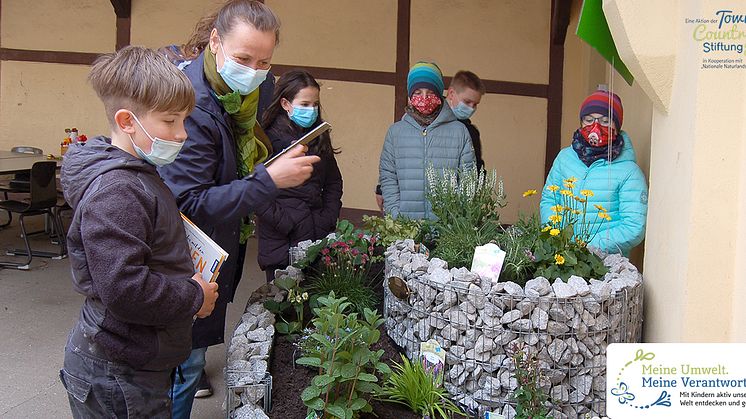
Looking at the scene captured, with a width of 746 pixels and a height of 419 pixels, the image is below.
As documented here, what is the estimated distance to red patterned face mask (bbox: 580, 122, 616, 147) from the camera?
3902 mm

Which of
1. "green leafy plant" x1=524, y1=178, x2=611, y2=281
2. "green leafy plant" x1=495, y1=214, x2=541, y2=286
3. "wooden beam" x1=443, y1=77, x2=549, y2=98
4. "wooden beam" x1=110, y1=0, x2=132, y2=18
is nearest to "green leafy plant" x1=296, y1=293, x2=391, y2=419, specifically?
"green leafy plant" x1=495, y1=214, x2=541, y2=286

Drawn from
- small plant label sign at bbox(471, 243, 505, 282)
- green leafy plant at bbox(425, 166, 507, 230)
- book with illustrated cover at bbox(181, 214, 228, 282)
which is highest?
green leafy plant at bbox(425, 166, 507, 230)

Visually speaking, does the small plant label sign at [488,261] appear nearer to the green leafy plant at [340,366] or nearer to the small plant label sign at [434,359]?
the small plant label sign at [434,359]

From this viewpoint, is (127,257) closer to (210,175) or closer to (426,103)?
(210,175)

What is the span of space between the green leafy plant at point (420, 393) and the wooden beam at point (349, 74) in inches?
200

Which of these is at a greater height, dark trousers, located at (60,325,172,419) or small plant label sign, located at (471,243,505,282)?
→ small plant label sign, located at (471,243,505,282)

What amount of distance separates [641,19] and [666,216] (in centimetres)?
74

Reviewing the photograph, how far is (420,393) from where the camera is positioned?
3215 mm

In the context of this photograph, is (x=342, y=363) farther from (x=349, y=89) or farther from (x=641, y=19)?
(x=349, y=89)

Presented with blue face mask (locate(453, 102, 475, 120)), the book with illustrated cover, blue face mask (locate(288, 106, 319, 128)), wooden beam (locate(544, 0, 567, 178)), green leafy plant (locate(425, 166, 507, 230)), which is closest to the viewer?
the book with illustrated cover

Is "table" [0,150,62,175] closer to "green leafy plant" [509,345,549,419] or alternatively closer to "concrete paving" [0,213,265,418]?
"concrete paving" [0,213,265,418]

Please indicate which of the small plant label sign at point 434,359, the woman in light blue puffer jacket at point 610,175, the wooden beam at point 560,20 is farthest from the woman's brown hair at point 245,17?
the wooden beam at point 560,20

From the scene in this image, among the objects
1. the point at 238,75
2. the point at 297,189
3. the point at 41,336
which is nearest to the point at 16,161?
the point at 41,336

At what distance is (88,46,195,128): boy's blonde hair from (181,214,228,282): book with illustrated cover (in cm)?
40
